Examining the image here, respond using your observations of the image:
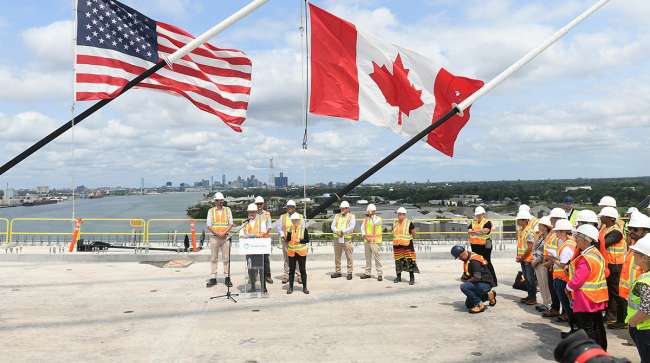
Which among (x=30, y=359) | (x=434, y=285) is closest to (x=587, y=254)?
(x=434, y=285)

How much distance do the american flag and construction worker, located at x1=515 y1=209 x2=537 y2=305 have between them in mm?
5986

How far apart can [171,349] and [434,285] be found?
6.26 metres

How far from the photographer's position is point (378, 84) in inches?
342

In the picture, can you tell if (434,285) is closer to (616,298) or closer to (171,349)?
(616,298)

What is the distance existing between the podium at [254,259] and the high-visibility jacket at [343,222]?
2.14m

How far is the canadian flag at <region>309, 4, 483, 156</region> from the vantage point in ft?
27.3

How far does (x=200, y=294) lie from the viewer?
9.47 meters

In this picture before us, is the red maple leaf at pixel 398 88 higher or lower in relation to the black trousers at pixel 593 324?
higher

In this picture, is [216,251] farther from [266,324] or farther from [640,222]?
[640,222]

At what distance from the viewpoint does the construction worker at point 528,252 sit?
8.56 metres

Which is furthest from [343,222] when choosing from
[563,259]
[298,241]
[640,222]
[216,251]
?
[640,222]

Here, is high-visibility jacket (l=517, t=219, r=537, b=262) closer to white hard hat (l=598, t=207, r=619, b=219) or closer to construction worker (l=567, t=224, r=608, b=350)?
white hard hat (l=598, t=207, r=619, b=219)

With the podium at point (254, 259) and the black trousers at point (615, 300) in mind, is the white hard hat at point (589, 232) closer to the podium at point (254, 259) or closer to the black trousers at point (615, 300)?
the black trousers at point (615, 300)

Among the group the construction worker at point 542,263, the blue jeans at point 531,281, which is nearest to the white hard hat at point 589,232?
the construction worker at point 542,263
